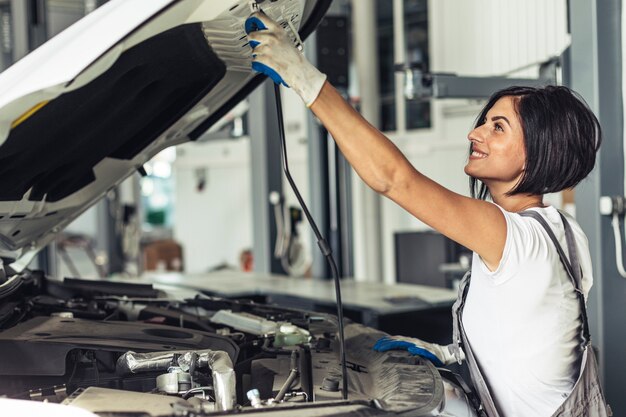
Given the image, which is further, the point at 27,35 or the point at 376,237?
the point at 376,237

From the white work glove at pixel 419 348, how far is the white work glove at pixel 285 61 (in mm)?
577

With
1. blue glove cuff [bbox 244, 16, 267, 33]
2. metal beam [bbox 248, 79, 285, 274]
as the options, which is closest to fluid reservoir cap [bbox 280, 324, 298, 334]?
blue glove cuff [bbox 244, 16, 267, 33]

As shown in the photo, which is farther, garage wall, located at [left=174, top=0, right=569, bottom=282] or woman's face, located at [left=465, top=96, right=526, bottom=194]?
garage wall, located at [left=174, top=0, right=569, bottom=282]

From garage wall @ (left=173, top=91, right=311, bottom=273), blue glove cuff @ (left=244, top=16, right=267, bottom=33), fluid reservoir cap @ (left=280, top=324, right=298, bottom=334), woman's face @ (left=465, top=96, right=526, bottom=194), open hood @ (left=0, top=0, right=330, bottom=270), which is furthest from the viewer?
garage wall @ (left=173, top=91, right=311, bottom=273)

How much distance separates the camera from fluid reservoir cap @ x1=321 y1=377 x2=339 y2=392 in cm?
126

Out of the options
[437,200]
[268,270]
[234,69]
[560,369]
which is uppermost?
[234,69]

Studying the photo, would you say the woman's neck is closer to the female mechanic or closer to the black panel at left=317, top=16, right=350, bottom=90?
the female mechanic

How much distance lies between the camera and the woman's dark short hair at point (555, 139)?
1.46 meters

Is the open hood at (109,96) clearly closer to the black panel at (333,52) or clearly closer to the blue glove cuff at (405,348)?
the blue glove cuff at (405,348)

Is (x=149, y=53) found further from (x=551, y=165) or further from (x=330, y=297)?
(x=330, y=297)

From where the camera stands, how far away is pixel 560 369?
4.70 feet

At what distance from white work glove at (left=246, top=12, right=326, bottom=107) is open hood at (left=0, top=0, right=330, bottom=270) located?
0.07 m

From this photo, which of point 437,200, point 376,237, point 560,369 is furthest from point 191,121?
point 376,237

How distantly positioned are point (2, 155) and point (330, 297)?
2243 millimetres
